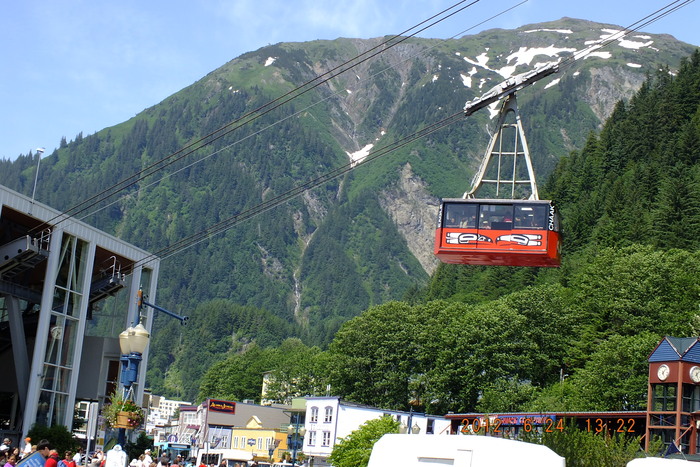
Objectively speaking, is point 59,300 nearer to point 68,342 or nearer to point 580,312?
point 68,342

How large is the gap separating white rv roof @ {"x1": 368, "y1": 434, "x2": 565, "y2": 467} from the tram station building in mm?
40287

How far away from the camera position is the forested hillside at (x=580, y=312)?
2844 inches

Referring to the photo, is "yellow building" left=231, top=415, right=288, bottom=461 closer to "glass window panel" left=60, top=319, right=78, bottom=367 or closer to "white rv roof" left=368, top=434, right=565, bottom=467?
"glass window panel" left=60, top=319, right=78, bottom=367

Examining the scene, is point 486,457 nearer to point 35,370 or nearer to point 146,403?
point 35,370

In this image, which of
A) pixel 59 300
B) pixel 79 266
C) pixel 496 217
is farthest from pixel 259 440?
pixel 496 217

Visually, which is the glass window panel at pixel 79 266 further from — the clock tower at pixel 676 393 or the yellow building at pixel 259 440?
the yellow building at pixel 259 440

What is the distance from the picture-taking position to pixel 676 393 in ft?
158

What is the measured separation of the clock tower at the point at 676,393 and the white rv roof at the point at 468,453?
134 ft

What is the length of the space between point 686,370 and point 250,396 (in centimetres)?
10578

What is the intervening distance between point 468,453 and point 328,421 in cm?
7658

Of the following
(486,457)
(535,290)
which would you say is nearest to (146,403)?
(535,290)

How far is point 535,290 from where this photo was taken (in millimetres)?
85500

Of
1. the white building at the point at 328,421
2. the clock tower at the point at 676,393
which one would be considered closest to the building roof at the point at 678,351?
the clock tower at the point at 676,393
